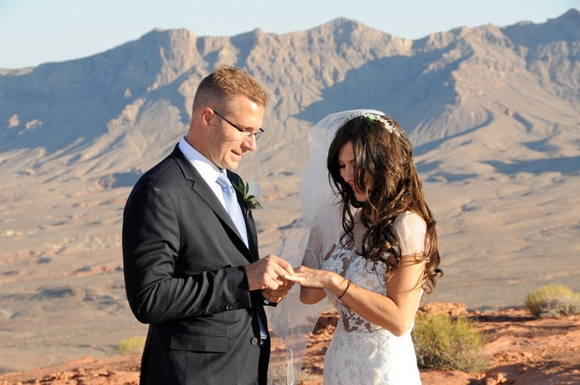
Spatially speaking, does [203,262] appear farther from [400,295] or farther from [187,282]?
[400,295]

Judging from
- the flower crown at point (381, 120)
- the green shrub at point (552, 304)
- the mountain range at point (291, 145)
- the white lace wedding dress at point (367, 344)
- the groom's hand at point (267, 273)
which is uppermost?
the flower crown at point (381, 120)

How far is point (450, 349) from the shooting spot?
8.40m

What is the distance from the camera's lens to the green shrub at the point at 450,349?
8312 millimetres

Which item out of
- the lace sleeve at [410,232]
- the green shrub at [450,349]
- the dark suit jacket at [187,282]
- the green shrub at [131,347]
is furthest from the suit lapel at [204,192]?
the green shrub at [131,347]

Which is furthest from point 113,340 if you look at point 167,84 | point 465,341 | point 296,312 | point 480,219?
point 167,84

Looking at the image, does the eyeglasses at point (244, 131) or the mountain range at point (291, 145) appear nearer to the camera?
the eyeglasses at point (244, 131)

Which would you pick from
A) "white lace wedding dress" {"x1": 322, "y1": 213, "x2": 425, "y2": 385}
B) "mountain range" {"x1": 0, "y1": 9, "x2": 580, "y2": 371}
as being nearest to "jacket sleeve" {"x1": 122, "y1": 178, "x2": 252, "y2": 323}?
"white lace wedding dress" {"x1": 322, "y1": 213, "x2": 425, "y2": 385}

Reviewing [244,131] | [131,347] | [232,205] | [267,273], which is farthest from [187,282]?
[131,347]

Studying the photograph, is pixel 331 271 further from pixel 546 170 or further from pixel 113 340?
pixel 546 170

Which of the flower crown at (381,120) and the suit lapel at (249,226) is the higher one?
the flower crown at (381,120)

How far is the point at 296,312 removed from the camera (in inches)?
160

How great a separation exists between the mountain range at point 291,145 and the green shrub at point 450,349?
16525 mm

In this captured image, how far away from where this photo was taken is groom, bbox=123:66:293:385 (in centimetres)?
312

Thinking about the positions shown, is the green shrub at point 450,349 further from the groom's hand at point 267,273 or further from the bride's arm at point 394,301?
the groom's hand at point 267,273
